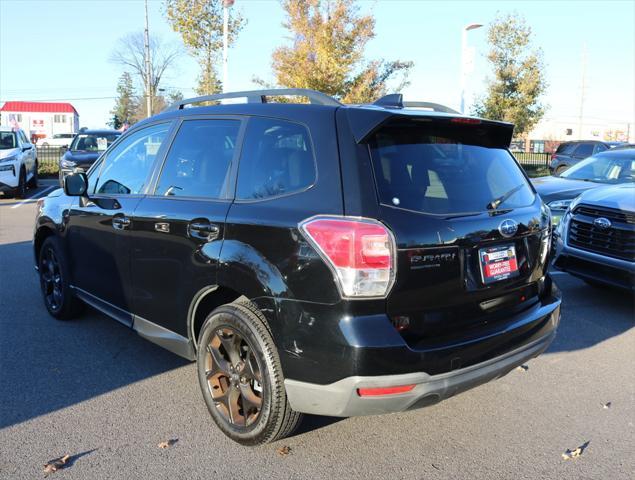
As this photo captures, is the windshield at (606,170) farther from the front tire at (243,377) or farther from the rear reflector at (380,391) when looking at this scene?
the front tire at (243,377)

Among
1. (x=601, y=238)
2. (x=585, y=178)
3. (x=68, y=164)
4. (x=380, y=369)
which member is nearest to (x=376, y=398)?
(x=380, y=369)

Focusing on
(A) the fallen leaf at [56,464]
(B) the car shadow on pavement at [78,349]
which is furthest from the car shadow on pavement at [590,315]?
(A) the fallen leaf at [56,464]

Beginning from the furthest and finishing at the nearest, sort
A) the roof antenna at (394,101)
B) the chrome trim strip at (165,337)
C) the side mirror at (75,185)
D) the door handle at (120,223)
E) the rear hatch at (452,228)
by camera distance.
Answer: the side mirror at (75,185) → the door handle at (120,223) → the chrome trim strip at (165,337) → the roof antenna at (394,101) → the rear hatch at (452,228)

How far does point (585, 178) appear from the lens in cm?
871

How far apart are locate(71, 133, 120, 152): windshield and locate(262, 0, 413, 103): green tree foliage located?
610cm

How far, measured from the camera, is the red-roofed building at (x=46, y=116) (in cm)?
9256

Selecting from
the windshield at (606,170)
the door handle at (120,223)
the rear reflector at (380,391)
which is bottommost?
the rear reflector at (380,391)

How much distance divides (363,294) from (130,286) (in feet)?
6.83

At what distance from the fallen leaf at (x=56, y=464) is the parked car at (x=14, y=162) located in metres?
13.6

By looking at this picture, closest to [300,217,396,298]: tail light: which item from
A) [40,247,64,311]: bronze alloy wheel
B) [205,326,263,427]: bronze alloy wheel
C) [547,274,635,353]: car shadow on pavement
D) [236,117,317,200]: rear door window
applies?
[236,117,317,200]: rear door window

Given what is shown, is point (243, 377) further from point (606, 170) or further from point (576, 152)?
point (576, 152)

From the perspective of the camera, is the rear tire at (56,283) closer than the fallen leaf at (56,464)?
No

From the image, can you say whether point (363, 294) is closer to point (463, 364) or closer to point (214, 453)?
point (463, 364)

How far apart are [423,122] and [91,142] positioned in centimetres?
1569
